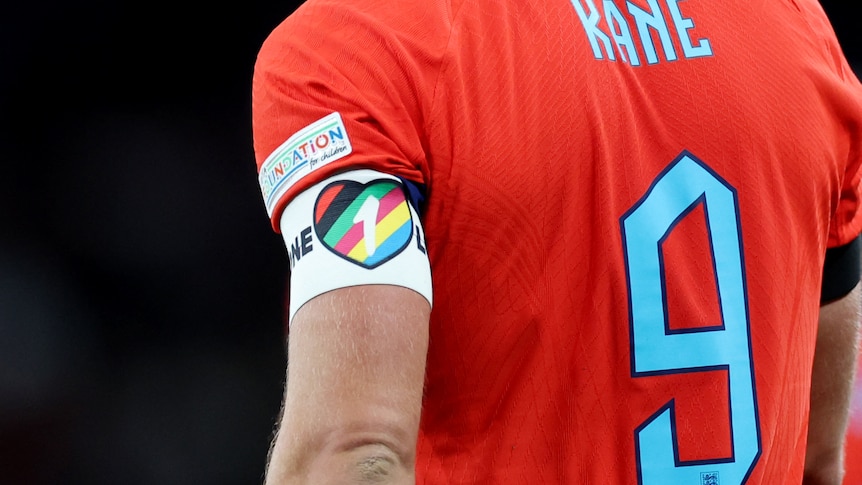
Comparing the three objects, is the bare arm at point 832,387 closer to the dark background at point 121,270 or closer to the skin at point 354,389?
the skin at point 354,389

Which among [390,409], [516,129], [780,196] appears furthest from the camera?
[780,196]

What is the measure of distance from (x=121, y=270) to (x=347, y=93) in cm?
322

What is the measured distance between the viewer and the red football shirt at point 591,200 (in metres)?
1.18

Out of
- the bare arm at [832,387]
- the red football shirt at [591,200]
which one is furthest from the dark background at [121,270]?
the red football shirt at [591,200]

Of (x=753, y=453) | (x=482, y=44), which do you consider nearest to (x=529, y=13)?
(x=482, y=44)

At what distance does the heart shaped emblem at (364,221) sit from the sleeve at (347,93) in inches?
0.8

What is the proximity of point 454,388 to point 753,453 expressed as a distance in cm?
38

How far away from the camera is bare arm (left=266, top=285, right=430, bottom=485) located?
3.53 ft

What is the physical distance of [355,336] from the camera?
42.5 inches

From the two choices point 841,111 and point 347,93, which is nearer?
point 347,93

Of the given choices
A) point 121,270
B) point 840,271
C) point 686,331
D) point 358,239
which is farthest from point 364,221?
point 121,270

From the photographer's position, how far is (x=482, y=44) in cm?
121

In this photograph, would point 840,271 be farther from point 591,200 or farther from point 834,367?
point 591,200

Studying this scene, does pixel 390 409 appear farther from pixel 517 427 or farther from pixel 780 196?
pixel 780 196
